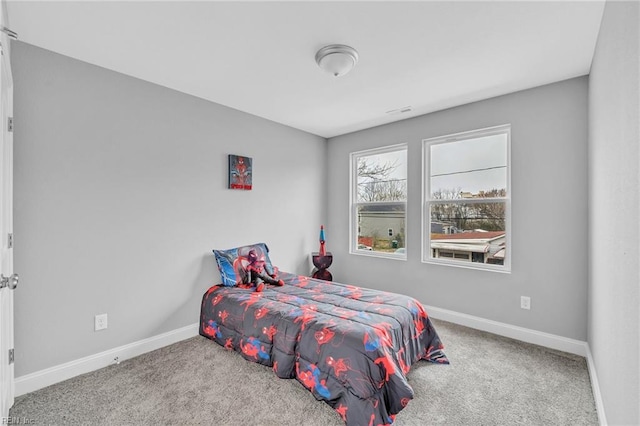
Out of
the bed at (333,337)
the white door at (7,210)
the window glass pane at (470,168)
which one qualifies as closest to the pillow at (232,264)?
the bed at (333,337)

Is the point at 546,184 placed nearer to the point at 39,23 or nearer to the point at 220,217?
the point at 220,217

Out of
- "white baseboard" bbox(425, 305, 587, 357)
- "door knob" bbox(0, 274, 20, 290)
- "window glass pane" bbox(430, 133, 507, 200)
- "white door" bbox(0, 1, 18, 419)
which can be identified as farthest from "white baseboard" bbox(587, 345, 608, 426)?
"white door" bbox(0, 1, 18, 419)

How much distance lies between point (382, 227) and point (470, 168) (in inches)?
54.2

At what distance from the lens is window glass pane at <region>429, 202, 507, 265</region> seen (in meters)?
3.12

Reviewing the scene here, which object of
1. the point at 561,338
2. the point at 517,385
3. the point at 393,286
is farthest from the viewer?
the point at 393,286

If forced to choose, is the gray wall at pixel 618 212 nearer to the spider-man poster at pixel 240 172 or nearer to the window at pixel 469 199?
the window at pixel 469 199

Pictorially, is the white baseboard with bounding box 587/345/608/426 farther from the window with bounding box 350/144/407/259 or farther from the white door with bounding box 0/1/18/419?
the white door with bounding box 0/1/18/419

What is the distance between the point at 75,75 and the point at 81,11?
72 centimetres

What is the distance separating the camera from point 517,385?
2154 mm

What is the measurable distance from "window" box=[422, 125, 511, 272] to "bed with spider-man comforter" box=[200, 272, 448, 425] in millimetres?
1216

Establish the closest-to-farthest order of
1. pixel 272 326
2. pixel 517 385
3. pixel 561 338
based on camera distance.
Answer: pixel 517 385 < pixel 272 326 < pixel 561 338

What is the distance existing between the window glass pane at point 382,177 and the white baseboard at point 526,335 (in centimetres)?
152

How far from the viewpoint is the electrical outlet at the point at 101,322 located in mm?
2414

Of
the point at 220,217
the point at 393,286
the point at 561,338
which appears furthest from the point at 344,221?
the point at 561,338
